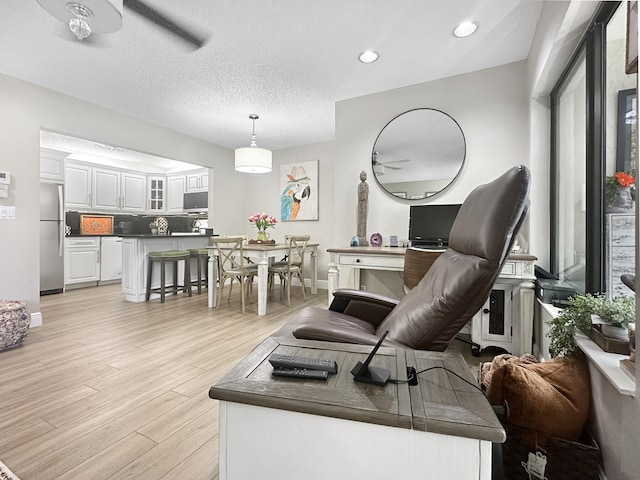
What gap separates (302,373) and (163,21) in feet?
8.72

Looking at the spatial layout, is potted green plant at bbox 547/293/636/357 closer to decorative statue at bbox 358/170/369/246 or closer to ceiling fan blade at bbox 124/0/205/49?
decorative statue at bbox 358/170/369/246

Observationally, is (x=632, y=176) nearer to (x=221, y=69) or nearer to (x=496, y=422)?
(x=496, y=422)

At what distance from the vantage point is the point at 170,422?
60.0 inches

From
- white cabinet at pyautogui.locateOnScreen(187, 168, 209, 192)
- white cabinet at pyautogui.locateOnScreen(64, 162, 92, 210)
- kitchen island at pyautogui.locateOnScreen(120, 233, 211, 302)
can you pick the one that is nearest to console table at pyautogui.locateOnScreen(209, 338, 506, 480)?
kitchen island at pyautogui.locateOnScreen(120, 233, 211, 302)

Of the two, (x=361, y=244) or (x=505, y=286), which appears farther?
(x=361, y=244)

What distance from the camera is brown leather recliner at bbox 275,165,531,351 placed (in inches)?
38.5

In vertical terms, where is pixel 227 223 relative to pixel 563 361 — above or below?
above

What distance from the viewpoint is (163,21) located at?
7.26 ft

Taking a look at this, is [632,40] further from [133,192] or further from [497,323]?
[133,192]

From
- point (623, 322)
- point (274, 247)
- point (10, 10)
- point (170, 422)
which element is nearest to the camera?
point (623, 322)

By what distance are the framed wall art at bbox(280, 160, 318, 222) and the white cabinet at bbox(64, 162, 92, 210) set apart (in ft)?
11.5

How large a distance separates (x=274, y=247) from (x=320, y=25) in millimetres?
2358

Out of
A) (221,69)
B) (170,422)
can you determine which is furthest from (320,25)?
(170,422)

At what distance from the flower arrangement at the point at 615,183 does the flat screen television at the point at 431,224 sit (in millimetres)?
1256
